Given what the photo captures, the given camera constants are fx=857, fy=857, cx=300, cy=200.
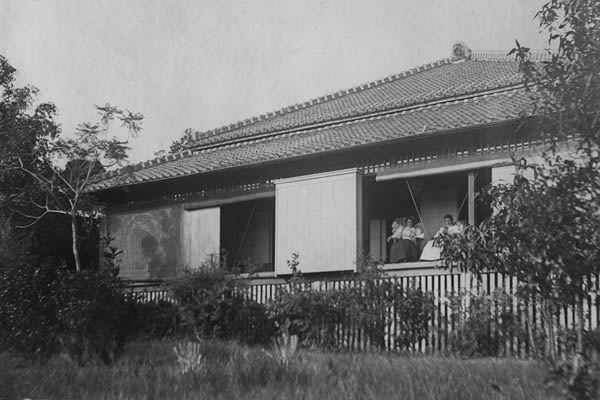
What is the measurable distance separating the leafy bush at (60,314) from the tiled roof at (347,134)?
5313mm

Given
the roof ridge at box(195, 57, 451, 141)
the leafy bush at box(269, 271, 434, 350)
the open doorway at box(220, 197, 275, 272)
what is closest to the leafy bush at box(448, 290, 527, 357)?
the leafy bush at box(269, 271, 434, 350)

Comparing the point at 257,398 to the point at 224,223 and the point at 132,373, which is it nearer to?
the point at 132,373

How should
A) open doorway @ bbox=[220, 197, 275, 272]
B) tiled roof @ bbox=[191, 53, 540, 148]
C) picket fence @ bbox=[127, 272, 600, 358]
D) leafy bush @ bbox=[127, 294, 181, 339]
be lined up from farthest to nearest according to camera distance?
open doorway @ bbox=[220, 197, 275, 272]
tiled roof @ bbox=[191, 53, 540, 148]
leafy bush @ bbox=[127, 294, 181, 339]
picket fence @ bbox=[127, 272, 600, 358]

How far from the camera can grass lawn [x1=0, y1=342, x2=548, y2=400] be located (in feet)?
19.8

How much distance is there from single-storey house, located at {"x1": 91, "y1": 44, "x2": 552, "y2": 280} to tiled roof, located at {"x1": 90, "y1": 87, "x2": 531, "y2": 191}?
1.8 inches

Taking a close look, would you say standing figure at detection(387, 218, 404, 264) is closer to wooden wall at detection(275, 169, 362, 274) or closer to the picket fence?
wooden wall at detection(275, 169, 362, 274)

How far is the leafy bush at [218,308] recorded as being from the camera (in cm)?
1348

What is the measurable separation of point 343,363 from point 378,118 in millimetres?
10100

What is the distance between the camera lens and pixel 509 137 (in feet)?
42.3

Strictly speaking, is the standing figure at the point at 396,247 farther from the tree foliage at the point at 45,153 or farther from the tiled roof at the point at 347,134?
the tree foliage at the point at 45,153

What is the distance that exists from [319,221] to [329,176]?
0.80 m

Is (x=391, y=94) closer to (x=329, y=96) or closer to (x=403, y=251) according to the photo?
(x=329, y=96)

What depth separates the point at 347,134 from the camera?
1591 centimetres

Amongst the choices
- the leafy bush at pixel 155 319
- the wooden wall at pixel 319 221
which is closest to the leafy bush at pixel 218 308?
the leafy bush at pixel 155 319
